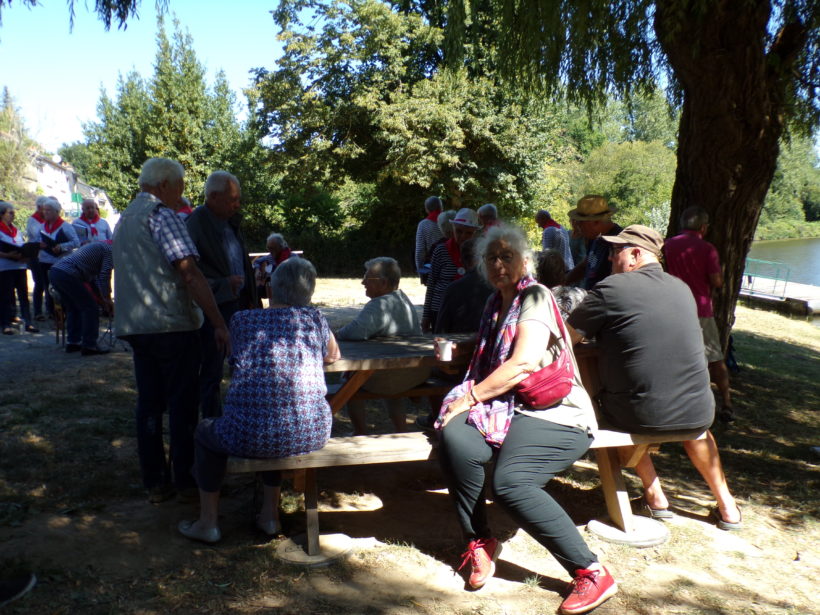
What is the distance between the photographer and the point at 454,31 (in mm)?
5926

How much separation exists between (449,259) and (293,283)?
3.14 meters

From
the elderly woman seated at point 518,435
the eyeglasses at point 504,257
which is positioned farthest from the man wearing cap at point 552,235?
the elderly woman seated at point 518,435

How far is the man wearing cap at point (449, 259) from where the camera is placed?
6148 mm

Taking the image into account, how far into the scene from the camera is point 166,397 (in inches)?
148

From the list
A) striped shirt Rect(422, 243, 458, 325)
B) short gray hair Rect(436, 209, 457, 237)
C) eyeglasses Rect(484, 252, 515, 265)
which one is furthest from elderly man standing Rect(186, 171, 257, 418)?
short gray hair Rect(436, 209, 457, 237)

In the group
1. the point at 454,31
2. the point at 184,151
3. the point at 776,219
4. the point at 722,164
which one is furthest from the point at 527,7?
the point at 776,219

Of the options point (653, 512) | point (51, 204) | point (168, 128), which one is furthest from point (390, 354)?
point (168, 128)

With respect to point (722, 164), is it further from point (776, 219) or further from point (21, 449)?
point (776, 219)

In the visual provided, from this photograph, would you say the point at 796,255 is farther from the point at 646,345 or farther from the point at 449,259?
the point at 646,345

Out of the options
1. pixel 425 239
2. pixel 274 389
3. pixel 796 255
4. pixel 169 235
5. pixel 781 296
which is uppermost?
pixel 796 255

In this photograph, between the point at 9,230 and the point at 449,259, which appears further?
the point at 9,230

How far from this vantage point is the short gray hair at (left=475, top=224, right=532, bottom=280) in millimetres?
3299

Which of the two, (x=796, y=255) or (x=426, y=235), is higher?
(x=796, y=255)

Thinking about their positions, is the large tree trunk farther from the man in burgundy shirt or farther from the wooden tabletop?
the wooden tabletop
